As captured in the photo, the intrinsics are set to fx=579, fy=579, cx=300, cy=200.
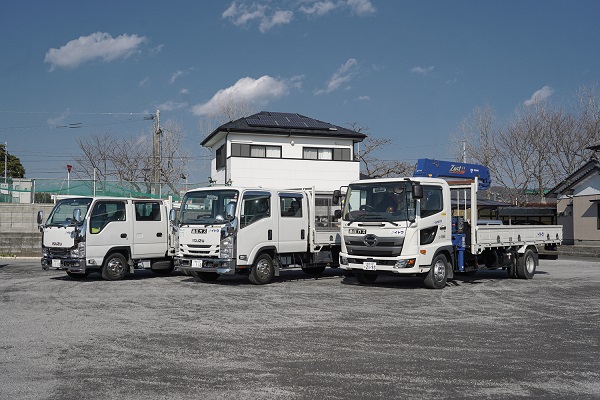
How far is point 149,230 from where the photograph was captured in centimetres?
1548

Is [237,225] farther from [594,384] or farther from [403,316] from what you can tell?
[594,384]

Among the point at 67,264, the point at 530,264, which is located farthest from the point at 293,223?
the point at 530,264

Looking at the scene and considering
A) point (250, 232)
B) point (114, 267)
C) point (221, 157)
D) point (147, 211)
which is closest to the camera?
point (250, 232)

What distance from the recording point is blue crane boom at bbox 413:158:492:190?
15.1 meters

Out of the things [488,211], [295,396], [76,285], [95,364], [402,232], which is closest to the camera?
[295,396]

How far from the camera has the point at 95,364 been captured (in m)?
6.43

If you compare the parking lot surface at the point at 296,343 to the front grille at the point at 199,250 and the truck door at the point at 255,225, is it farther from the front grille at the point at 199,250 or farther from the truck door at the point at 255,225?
the truck door at the point at 255,225

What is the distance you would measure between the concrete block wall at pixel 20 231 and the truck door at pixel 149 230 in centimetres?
1113

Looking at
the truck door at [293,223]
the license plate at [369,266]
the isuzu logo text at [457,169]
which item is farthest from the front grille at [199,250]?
the isuzu logo text at [457,169]

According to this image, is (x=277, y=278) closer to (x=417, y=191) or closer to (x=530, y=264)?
(x=417, y=191)

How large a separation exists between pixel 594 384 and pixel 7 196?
85.3ft

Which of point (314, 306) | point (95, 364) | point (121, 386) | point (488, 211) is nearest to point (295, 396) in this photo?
point (121, 386)

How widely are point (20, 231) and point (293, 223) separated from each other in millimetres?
16723

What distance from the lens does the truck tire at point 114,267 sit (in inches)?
583
